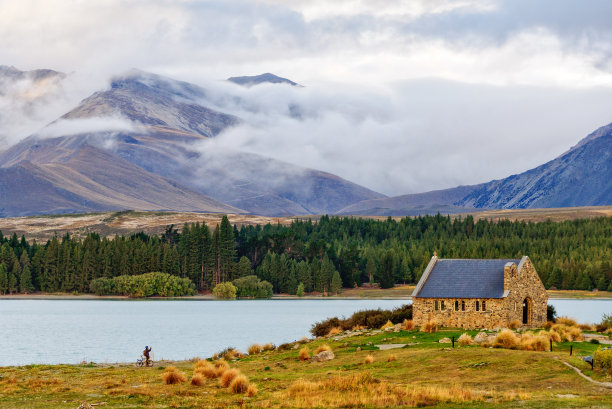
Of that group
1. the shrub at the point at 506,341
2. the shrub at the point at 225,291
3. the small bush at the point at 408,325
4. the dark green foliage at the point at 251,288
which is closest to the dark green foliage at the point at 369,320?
the small bush at the point at 408,325

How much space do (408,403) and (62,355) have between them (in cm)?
4234

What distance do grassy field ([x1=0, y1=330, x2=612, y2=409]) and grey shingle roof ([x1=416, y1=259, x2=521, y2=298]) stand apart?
14.2 metres

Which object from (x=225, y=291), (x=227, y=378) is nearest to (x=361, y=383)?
(x=227, y=378)

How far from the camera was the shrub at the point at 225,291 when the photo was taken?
170375 mm

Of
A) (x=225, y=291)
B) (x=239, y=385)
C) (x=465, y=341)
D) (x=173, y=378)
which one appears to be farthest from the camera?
(x=225, y=291)

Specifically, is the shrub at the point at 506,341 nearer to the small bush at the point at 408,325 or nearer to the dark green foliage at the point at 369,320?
the small bush at the point at 408,325

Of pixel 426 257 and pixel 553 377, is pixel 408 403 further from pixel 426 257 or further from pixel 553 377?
pixel 426 257

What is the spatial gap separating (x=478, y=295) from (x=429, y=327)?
6040 millimetres

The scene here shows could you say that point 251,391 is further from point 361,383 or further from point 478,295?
point 478,295

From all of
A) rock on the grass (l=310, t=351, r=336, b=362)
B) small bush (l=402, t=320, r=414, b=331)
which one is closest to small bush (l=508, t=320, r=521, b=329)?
small bush (l=402, t=320, r=414, b=331)

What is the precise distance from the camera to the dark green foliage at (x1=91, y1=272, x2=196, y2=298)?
17288 cm

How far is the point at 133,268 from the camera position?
591 ft

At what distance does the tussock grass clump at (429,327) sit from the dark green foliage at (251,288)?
11222 centimetres

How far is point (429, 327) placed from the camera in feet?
207
